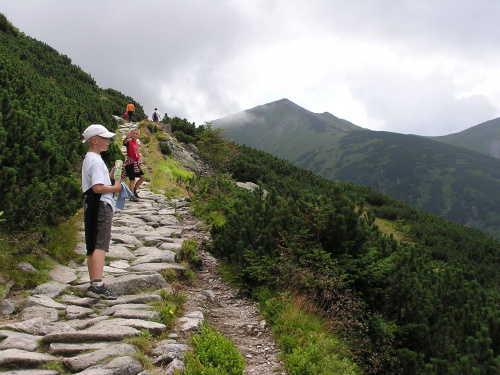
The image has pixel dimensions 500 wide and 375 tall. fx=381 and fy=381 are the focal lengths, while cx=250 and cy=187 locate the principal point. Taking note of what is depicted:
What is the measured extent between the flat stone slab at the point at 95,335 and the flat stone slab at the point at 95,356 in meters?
0.20

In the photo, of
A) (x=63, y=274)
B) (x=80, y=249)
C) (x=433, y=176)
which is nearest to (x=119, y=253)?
(x=80, y=249)

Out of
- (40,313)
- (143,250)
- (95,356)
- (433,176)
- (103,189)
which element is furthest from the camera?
(433,176)

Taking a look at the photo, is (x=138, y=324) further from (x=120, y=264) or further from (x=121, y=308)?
(x=120, y=264)

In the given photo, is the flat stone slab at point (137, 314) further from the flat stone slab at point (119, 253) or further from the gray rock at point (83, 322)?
the flat stone slab at point (119, 253)

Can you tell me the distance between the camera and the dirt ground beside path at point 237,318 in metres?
3.91

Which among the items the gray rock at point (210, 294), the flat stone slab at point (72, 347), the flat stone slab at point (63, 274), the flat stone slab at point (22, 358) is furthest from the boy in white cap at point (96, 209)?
the flat stone slab at point (22, 358)

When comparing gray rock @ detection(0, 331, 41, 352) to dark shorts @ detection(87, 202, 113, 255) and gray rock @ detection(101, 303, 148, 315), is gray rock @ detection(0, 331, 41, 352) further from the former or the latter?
dark shorts @ detection(87, 202, 113, 255)

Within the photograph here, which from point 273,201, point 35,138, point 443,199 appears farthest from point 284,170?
point 443,199

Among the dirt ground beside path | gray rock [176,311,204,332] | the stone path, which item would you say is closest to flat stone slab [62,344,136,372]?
the stone path

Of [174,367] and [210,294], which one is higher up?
[174,367]

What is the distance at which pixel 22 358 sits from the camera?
287 centimetres

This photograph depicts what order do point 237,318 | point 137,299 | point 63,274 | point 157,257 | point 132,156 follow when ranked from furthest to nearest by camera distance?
point 132,156 → point 157,257 → point 63,274 → point 237,318 → point 137,299

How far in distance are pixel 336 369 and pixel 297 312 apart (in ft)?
3.20

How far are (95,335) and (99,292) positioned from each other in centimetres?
121
